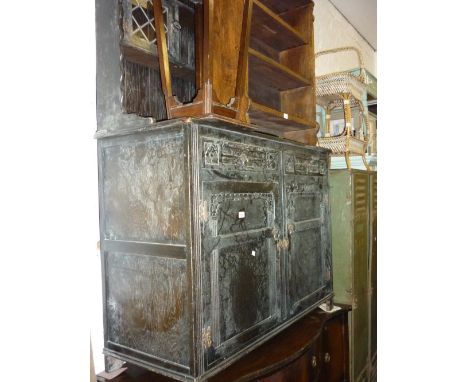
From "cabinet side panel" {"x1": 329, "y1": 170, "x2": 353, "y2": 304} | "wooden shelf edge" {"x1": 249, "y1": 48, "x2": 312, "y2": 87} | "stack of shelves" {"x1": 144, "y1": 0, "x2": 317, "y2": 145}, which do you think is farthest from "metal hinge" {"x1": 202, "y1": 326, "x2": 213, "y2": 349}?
"cabinet side panel" {"x1": 329, "y1": 170, "x2": 353, "y2": 304}

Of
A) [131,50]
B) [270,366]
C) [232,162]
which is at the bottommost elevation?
[270,366]

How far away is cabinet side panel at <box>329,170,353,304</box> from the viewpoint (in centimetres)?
251

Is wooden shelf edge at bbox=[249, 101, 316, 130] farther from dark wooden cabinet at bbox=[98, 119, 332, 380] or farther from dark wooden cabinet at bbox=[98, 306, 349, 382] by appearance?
dark wooden cabinet at bbox=[98, 306, 349, 382]

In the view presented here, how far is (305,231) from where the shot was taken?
204 centimetres

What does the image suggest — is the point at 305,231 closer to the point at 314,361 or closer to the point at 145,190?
the point at 314,361

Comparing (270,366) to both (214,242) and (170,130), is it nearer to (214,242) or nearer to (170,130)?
(214,242)

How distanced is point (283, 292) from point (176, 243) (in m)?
0.77

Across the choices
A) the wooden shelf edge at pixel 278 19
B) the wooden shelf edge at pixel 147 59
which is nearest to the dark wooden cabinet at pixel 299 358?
the wooden shelf edge at pixel 147 59

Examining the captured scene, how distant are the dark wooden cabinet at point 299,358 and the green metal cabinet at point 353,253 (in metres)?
0.14

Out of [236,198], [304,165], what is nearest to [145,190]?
[236,198]

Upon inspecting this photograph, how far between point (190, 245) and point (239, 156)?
0.47 m

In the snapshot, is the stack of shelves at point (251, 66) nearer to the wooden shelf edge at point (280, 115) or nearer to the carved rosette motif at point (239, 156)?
the wooden shelf edge at point (280, 115)
